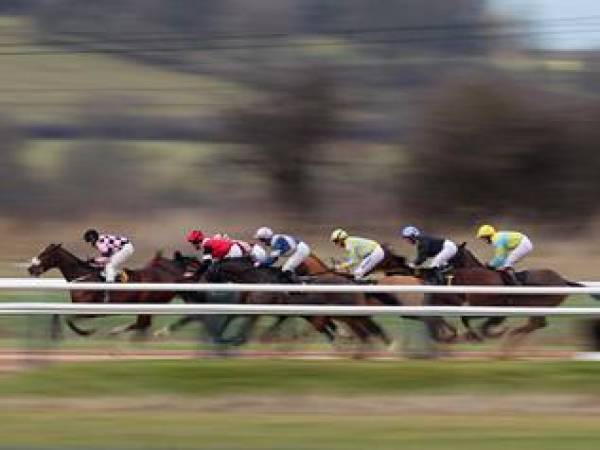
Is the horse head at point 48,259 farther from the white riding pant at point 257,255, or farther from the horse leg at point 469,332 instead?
the horse leg at point 469,332

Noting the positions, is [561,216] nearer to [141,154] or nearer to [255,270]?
[141,154]

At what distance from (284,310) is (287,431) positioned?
2918 millimetres

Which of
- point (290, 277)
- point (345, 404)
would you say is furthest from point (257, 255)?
point (345, 404)

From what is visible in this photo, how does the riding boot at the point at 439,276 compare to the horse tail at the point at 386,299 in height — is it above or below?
below

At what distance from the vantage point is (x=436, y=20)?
43344 mm

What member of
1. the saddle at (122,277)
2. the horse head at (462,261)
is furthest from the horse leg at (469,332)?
the saddle at (122,277)

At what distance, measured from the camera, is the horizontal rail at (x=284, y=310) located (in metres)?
11.8

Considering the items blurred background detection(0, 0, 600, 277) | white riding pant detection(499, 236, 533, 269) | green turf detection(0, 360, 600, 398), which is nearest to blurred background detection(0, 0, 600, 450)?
blurred background detection(0, 0, 600, 277)

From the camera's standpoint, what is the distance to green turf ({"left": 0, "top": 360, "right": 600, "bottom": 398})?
35.5 ft

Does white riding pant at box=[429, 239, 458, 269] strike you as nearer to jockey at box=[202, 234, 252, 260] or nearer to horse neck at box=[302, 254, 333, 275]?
horse neck at box=[302, 254, 333, 275]

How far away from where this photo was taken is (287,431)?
9109 millimetres

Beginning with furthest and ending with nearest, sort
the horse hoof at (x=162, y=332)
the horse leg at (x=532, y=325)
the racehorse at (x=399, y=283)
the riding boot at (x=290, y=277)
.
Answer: the riding boot at (x=290, y=277) < the horse hoof at (x=162, y=332) < the horse leg at (x=532, y=325) < the racehorse at (x=399, y=283)

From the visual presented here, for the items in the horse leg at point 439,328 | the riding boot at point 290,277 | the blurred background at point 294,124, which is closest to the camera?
the horse leg at point 439,328

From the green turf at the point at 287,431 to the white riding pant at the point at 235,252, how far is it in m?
5.90
